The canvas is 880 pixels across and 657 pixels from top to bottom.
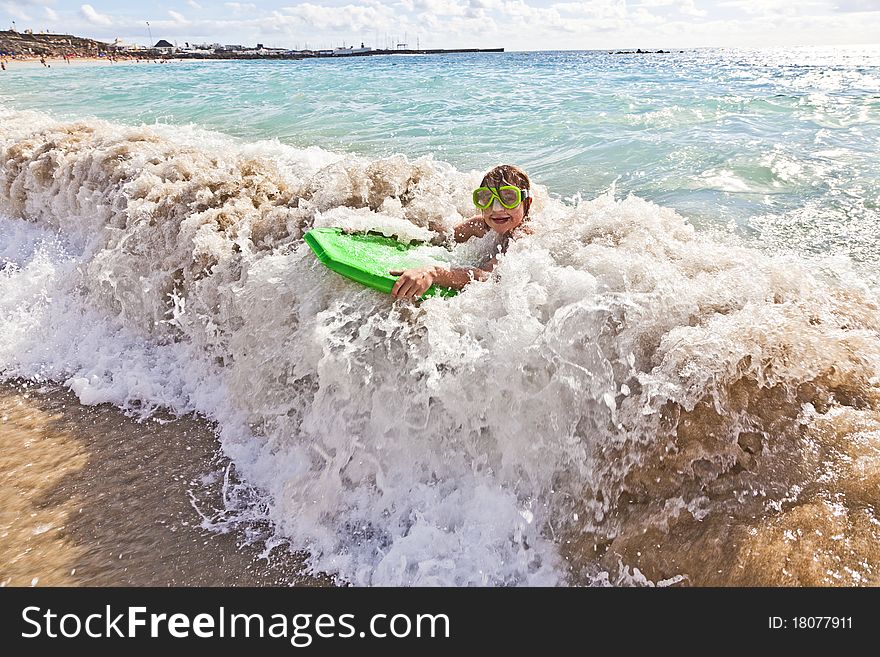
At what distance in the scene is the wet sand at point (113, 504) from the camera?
2602mm

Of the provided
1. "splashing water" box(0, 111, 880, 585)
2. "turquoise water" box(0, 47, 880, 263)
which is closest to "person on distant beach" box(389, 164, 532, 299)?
"splashing water" box(0, 111, 880, 585)

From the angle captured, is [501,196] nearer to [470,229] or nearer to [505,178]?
[505,178]

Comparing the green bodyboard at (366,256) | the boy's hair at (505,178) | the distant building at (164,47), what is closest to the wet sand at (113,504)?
the green bodyboard at (366,256)

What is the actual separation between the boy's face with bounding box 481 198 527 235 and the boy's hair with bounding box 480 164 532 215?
0.12 metres

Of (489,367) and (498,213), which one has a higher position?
(498,213)

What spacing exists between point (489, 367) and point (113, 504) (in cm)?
228

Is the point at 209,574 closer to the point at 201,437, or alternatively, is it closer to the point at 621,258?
the point at 201,437

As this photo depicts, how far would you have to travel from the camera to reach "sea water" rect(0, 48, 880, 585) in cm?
240

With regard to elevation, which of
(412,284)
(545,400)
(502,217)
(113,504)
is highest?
(502,217)

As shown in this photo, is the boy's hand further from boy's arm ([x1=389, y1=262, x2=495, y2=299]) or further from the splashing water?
the splashing water

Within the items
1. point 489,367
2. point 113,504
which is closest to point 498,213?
point 489,367

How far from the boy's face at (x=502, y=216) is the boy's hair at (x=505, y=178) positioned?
0.12 m

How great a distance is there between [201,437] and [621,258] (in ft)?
9.78

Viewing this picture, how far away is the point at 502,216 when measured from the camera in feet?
13.0
